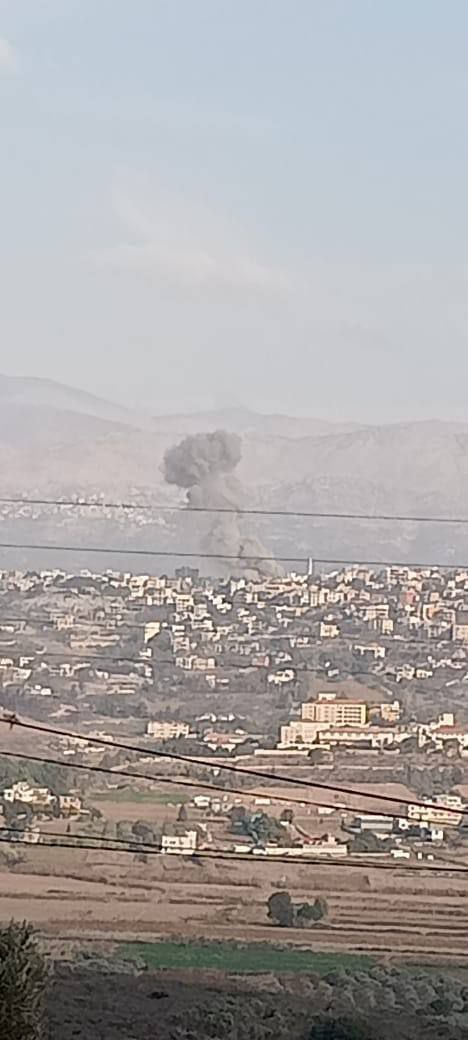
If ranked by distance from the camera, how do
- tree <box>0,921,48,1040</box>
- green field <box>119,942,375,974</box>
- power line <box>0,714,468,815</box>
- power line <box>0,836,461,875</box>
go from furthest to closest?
power line <box>0,836,461,875</box>
green field <box>119,942,375,974</box>
power line <box>0,714,468,815</box>
tree <box>0,921,48,1040</box>

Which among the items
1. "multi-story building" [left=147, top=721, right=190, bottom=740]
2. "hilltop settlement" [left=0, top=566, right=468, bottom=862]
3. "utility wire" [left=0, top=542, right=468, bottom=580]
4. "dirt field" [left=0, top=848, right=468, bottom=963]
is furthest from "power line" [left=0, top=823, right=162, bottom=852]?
"utility wire" [left=0, top=542, right=468, bottom=580]

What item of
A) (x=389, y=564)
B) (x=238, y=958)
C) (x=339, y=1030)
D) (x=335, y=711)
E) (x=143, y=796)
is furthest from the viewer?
(x=389, y=564)

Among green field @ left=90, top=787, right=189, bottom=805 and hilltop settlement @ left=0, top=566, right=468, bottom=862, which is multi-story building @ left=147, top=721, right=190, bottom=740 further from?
green field @ left=90, top=787, right=189, bottom=805

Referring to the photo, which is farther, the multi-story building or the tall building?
the multi-story building

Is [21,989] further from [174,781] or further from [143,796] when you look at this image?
[174,781]

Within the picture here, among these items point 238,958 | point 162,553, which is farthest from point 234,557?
point 238,958

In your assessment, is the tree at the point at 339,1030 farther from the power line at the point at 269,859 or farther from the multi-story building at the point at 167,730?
the multi-story building at the point at 167,730

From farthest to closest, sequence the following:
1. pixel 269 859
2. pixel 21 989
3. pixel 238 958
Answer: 1. pixel 269 859
2. pixel 238 958
3. pixel 21 989
